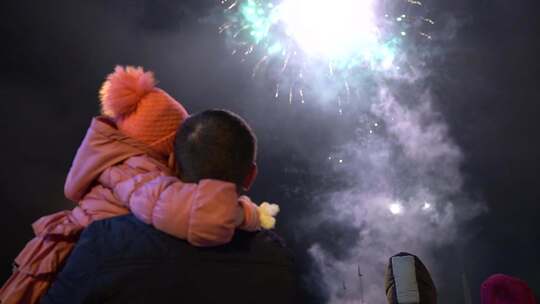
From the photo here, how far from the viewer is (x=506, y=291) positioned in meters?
4.69

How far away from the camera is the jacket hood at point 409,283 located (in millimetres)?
2467

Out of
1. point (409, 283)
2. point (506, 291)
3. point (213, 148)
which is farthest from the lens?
point (506, 291)

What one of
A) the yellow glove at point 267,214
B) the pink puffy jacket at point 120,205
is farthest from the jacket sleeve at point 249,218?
the yellow glove at point 267,214

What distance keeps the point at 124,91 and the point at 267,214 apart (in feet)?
3.04

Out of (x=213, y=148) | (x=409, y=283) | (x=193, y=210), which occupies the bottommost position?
(x=409, y=283)

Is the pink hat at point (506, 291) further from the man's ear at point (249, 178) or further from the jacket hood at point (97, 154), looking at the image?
the jacket hood at point (97, 154)

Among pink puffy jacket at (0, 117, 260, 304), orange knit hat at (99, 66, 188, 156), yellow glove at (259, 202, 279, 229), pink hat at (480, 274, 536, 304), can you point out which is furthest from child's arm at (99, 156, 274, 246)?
pink hat at (480, 274, 536, 304)

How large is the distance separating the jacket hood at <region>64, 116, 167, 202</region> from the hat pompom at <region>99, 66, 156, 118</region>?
0.13 metres

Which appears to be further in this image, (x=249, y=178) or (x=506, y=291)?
(x=506, y=291)

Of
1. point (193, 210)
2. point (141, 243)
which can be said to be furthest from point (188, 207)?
point (141, 243)

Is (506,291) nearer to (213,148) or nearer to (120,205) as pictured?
(213,148)

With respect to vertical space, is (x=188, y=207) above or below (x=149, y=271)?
above

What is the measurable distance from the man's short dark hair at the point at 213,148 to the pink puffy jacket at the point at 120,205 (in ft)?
0.23

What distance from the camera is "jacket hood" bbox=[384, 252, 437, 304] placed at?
2467mm
